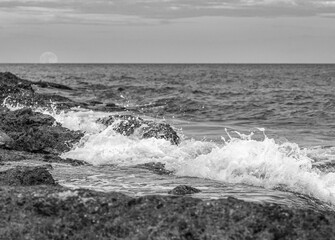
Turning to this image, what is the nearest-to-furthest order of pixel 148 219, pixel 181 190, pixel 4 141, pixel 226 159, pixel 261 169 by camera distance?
pixel 148 219 < pixel 181 190 < pixel 261 169 < pixel 226 159 < pixel 4 141

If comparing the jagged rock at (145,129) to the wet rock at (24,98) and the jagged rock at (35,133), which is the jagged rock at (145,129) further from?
the wet rock at (24,98)

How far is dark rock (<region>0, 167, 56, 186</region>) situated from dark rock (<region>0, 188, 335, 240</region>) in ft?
4.64

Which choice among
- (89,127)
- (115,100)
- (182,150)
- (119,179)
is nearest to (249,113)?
(115,100)

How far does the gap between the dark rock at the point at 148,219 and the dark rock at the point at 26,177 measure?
1.42 meters

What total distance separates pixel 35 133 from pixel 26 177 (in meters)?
5.87

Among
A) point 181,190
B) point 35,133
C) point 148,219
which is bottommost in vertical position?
point 35,133

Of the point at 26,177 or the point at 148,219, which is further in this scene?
the point at 26,177

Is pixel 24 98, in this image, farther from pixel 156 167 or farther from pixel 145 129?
pixel 156 167

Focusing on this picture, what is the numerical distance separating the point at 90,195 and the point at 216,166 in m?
4.99

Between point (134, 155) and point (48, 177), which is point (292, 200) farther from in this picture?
point (134, 155)

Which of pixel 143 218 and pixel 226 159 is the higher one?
pixel 143 218

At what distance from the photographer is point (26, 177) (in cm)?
622

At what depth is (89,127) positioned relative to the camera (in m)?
14.6

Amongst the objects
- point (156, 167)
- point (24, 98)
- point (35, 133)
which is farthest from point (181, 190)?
point (24, 98)
